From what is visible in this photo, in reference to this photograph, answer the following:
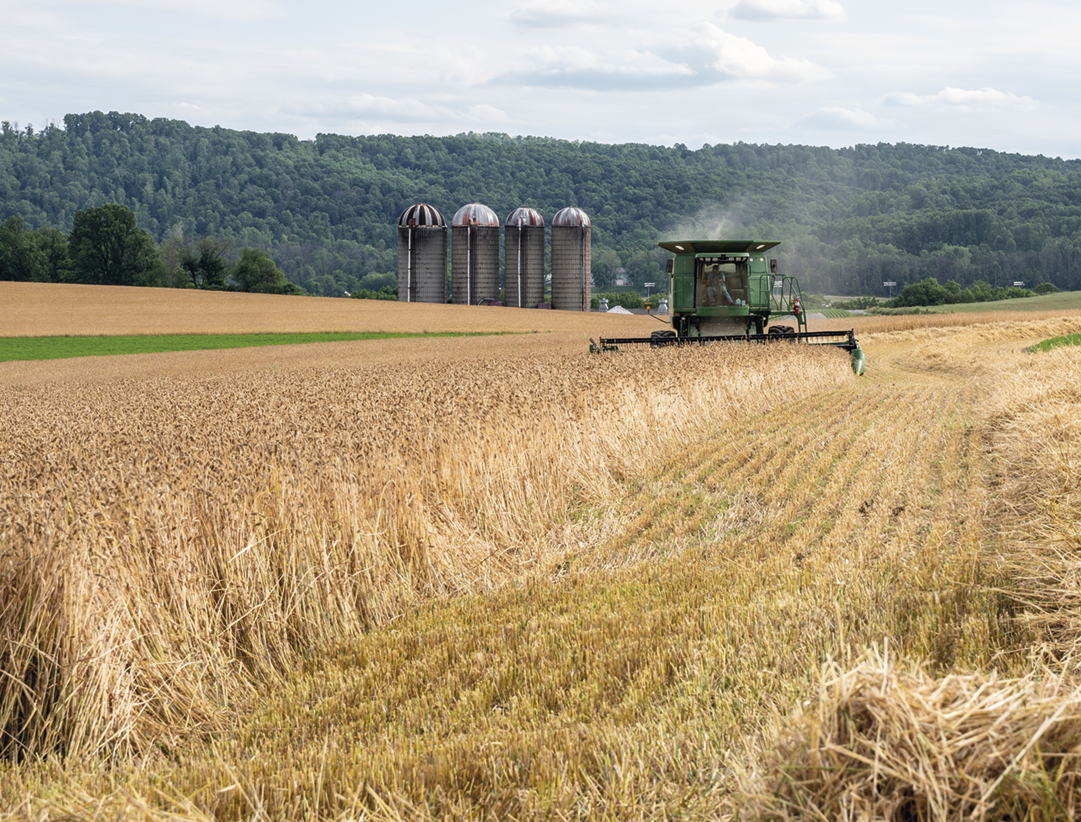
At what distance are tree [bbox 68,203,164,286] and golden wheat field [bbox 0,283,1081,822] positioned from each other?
8474 centimetres

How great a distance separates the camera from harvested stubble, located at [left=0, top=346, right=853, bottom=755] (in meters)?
3.88

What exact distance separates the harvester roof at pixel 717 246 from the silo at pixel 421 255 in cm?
5829

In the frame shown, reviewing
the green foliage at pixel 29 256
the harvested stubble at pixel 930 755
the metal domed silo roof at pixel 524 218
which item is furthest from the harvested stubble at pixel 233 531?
the green foliage at pixel 29 256

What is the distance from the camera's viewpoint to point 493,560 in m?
6.56

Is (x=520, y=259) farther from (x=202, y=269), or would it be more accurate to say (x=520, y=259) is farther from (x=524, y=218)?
(x=202, y=269)

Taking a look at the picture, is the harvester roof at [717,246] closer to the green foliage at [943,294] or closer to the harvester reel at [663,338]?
the harvester reel at [663,338]

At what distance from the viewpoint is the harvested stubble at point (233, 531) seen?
153 inches

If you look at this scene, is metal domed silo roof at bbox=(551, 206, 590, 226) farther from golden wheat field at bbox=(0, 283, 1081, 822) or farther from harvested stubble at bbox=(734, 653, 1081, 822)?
harvested stubble at bbox=(734, 653, 1081, 822)

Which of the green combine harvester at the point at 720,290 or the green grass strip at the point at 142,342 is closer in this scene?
the green combine harvester at the point at 720,290

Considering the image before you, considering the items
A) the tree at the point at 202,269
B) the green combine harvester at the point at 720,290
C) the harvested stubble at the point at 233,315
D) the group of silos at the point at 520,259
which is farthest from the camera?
the tree at the point at 202,269

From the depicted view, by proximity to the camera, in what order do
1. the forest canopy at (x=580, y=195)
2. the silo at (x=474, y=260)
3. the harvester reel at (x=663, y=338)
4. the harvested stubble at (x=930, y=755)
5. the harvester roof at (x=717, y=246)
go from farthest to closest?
the forest canopy at (x=580, y=195) → the silo at (x=474, y=260) → the harvester roof at (x=717, y=246) → the harvester reel at (x=663, y=338) → the harvested stubble at (x=930, y=755)

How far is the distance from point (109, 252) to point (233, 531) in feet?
299

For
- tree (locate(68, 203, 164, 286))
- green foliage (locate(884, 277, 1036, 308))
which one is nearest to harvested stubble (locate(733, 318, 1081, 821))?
tree (locate(68, 203, 164, 286))

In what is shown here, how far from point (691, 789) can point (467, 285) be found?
8022 cm
